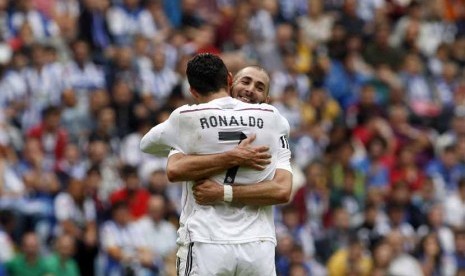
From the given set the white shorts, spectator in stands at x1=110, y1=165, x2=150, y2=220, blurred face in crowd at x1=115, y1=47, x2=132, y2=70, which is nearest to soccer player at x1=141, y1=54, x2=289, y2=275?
the white shorts

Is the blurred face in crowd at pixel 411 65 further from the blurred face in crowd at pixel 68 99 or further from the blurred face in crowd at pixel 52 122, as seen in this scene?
the blurred face in crowd at pixel 52 122

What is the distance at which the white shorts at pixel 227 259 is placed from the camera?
916 centimetres

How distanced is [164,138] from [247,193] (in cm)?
66

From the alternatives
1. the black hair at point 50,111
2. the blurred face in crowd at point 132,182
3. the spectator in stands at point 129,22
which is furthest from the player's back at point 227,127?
the spectator in stands at point 129,22

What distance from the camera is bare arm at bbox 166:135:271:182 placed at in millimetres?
9141

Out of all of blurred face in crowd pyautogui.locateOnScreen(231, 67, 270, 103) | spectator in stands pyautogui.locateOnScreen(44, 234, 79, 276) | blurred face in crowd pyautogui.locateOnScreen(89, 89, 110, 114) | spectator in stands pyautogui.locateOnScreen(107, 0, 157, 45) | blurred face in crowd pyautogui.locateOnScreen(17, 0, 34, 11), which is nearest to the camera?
blurred face in crowd pyautogui.locateOnScreen(231, 67, 270, 103)

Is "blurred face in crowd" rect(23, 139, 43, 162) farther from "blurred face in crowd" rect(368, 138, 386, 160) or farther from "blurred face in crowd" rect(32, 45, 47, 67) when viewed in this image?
"blurred face in crowd" rect(368, 138, 386, 160)

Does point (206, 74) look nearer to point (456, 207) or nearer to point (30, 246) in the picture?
point (30, 246)

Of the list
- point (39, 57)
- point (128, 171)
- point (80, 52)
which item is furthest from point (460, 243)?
point (39, 57)

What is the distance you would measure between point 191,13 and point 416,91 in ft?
13.0

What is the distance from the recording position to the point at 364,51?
24.2 meters

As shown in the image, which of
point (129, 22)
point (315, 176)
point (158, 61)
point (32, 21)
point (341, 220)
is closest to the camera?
point (341, 220)

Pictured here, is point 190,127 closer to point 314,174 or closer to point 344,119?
point 314,174

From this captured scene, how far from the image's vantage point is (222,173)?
9.27m
